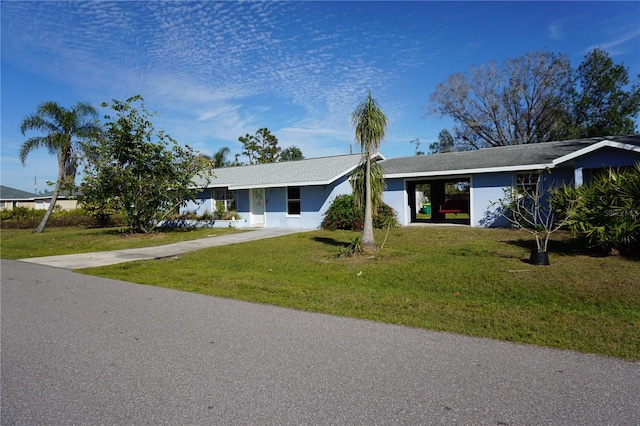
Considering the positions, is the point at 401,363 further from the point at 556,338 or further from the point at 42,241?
the point at 42,241

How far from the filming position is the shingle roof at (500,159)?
1634 centimetres

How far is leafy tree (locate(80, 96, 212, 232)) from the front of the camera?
61.2 feet

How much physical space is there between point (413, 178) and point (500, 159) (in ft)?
13.1

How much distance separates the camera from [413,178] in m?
20.3

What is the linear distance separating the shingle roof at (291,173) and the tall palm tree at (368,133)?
765 cm

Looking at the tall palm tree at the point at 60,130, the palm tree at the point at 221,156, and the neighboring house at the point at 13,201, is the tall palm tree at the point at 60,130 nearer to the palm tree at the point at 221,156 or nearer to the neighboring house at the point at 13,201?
the palm tree at the point at 221,156

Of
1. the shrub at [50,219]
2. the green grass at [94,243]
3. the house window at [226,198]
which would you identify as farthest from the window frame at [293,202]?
the shrub at [50,219]

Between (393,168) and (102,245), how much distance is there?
14191 millimetres

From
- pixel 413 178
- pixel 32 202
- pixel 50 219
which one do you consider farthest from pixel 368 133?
pixel 32 202

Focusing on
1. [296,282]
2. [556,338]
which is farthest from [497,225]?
[556,338]

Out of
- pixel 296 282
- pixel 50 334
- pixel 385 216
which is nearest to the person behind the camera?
pixel 50 334

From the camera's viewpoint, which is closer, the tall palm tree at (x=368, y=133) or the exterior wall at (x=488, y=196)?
the tall palm tree at (x=368, y=133)

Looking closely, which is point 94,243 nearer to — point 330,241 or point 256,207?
point 256,207

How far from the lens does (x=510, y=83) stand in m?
35.5
